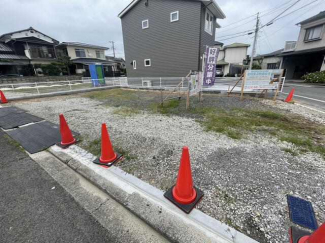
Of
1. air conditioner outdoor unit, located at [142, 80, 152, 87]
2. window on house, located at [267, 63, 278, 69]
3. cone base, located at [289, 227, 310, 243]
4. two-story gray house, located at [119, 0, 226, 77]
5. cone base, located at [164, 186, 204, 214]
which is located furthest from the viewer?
window on house, located at [267, 63, 278, 69]

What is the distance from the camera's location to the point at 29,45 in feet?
66.6

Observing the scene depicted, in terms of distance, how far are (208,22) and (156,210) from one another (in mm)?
13466

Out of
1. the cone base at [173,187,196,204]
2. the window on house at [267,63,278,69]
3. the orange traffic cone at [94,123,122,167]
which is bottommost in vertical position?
the cone base at [173,187,196,204]

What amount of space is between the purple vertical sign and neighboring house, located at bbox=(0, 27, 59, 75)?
24.1 m

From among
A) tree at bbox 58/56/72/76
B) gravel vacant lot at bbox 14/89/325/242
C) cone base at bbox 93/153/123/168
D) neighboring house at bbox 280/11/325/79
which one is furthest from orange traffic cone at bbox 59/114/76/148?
tree at bbox 58/56/72/76

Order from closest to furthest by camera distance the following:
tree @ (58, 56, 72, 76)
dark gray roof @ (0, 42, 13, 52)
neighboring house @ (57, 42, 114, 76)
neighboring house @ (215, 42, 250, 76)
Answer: dark gray roof @ (0, 42, 13, 52)
tree @ (58, 56, 72, 76)
neighboring house @ (57, 42, 114, 76)
neighboring house @ (215, 42, 250, 76)

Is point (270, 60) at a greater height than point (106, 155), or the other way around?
point (270, 60)

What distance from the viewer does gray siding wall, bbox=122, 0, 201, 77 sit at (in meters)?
9.88

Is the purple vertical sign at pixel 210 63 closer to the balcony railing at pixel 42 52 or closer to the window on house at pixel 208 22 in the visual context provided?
the window on house at pixel 208 22

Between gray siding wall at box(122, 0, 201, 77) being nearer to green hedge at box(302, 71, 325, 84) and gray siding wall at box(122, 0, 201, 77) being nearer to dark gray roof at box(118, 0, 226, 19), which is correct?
dark gray roof at box(118, 0, 226, 19)

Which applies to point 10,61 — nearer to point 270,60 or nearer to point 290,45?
point 290,45

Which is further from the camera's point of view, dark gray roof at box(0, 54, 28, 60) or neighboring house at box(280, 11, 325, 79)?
dark gray roof at box(0, 54, 28, 60)

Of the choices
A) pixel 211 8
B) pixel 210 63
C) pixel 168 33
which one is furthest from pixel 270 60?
pixel 210 63

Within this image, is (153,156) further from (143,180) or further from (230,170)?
(230,170)
